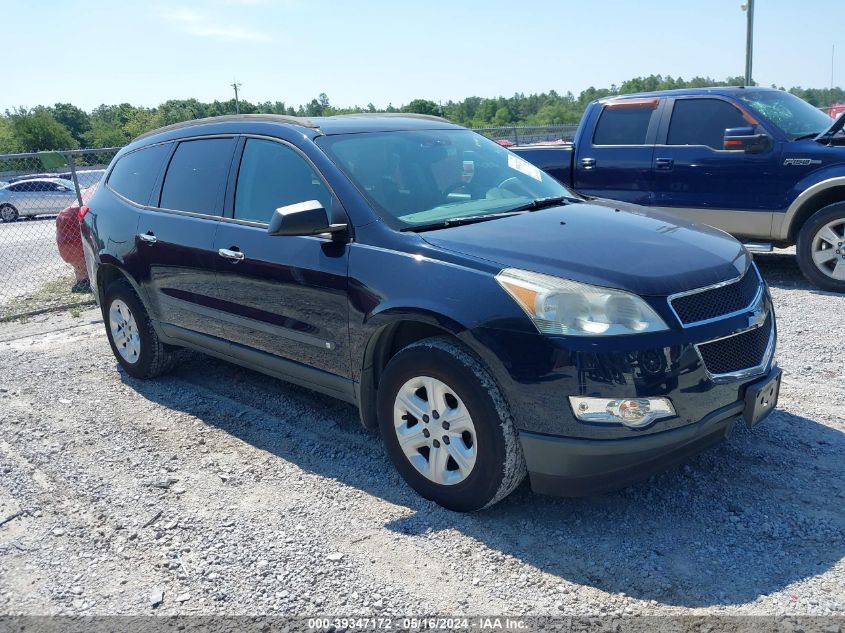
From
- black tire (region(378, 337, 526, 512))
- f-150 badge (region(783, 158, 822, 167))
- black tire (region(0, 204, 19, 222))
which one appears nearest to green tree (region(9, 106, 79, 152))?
black tire (region(0, 204, 19, 222))

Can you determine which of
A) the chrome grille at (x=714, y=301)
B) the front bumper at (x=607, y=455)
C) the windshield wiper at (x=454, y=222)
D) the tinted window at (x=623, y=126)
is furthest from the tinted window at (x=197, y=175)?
the tinted window at (x=623, y=126)

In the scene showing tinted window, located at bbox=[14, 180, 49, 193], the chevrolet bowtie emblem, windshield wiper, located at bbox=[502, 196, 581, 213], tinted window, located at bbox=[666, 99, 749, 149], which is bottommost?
the chevrolet bowtie emblem

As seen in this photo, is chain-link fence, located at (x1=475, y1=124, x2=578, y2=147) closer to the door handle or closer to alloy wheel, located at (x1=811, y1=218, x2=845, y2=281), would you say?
alloy wheel, located at (x1=811, y1=218, x2=845, y2=281)

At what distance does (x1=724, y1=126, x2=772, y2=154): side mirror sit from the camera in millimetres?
7340

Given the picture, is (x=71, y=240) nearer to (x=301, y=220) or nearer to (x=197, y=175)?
(x=197, y=175)

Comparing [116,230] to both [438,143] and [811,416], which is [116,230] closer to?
[438,143]

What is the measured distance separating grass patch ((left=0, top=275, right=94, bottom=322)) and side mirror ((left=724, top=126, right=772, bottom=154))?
23.5 ft

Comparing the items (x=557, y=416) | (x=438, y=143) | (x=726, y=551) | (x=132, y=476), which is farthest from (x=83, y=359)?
(x=726, y=551)

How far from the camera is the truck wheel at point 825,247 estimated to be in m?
7.16

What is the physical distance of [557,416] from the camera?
304 centimetres

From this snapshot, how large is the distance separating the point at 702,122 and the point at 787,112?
857 mm

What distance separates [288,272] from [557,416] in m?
1.76

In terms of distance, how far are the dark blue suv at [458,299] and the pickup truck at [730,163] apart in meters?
3.69

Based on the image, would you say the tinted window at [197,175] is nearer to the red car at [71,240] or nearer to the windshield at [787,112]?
the red car at [71,240]
